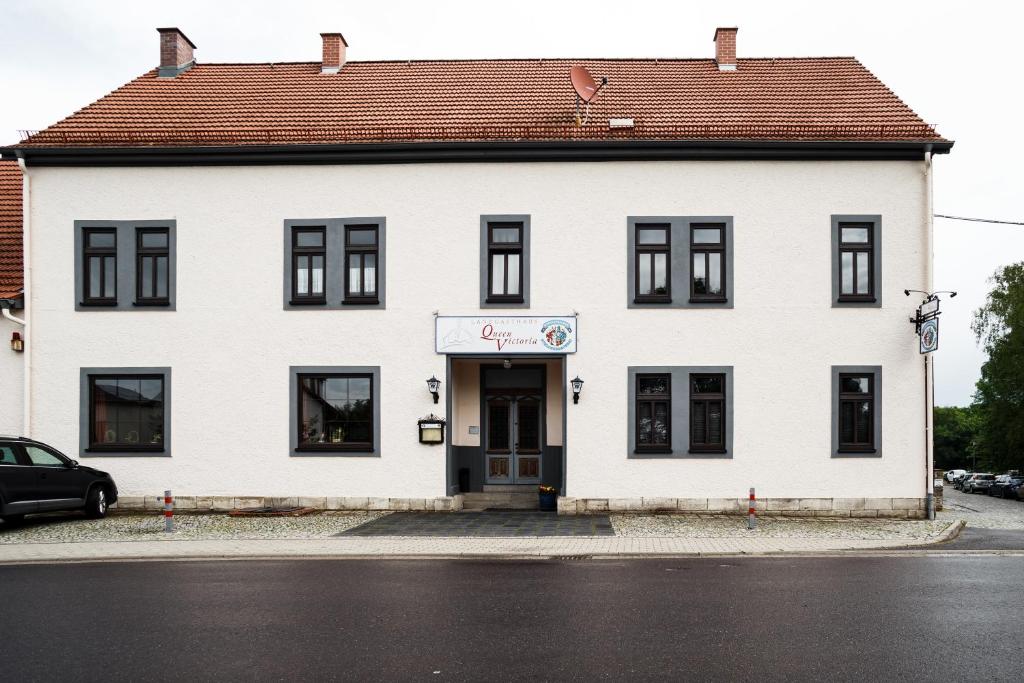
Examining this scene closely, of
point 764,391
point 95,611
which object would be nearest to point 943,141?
point 764,391

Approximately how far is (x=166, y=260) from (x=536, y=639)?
14055 millimetres

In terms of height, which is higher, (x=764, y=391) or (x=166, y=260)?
(x=166, y=260)

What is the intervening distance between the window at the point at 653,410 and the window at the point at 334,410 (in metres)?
5.48

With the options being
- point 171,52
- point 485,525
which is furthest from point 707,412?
point 171,52

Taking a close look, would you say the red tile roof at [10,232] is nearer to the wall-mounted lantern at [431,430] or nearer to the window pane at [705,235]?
the wall-mounted lantern at [431,430]

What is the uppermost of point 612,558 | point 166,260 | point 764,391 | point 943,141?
point 943,141

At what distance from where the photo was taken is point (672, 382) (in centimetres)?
1819

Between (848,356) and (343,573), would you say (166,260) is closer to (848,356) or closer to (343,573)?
(343,573)

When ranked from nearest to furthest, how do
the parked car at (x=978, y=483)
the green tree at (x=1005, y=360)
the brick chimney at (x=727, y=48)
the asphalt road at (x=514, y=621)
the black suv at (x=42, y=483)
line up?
the asphalt road at (x=514, y=621) → the black suv at (x=42, y=483) → the brick chimney at (x=727, y=48) → the green tree at (x=1005, y=360) → the parked car at (x=978, y=483)

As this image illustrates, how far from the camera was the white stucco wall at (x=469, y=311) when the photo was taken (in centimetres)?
1800

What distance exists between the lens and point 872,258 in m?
18.2

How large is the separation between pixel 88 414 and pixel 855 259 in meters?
16.0

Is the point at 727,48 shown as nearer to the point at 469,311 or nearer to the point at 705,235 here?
the point at 705,235

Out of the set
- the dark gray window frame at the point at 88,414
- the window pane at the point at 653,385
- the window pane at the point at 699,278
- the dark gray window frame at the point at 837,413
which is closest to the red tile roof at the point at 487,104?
the window pane at the point at 699,278
